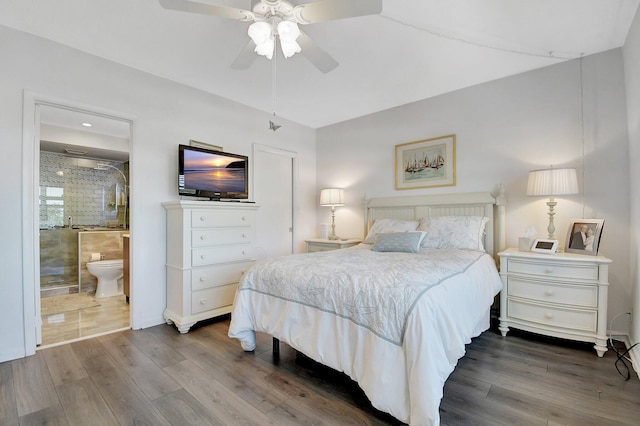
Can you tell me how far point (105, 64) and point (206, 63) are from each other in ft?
3.00

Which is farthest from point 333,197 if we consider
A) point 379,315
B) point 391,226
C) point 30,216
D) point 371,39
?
point 30,216

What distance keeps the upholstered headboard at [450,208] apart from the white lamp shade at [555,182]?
1.37 feet

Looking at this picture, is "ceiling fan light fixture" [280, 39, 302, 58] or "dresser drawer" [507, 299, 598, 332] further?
"dresser drawer" [507, 299, 598, 332]

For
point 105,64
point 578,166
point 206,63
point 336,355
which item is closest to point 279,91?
point 206,63

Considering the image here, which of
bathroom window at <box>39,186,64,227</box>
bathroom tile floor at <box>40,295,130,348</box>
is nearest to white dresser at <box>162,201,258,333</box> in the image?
bathroom tile floor at <box>40,295,130,348</box>

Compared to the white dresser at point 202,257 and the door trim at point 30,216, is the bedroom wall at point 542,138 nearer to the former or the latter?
the white dresser at point 202,257

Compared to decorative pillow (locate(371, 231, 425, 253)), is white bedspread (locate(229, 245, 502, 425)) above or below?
below

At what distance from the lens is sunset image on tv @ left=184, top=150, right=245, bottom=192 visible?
3.19 m

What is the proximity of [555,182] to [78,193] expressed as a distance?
662 centimetres

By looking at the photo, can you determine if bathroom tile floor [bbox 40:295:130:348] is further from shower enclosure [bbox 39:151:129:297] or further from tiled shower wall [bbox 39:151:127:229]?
tiled shower wall [bbox 39:151:127:229]

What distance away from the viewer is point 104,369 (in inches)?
83.6

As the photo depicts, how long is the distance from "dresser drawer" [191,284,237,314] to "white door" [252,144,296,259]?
3.22 ft

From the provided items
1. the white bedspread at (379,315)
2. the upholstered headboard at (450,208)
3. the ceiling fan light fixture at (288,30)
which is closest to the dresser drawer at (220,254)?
the white bedspread at (379,315)

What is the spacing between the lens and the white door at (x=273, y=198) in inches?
163
